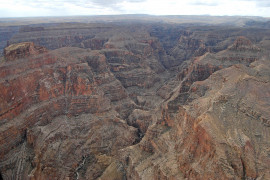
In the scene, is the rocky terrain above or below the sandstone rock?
below

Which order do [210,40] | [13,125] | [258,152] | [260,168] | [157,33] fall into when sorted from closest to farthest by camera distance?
[260,168], [258,152], [13,125], [210,40], [157,33]

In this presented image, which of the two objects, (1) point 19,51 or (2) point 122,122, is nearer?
(1) point 19,51

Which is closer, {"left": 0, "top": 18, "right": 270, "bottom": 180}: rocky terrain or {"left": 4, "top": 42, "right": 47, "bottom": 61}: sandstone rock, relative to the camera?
{"left": 0, "top": 18, "right": 270, "bottom": 180}: rocky terrain

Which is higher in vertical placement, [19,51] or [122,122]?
[19,51]

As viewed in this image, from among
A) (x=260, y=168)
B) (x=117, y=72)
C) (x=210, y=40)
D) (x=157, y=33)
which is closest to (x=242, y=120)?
(x=260, y=168)

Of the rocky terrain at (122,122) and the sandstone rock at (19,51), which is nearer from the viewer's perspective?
the rocky terrain at (122,122)

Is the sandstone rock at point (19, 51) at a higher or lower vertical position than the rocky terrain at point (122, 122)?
higher

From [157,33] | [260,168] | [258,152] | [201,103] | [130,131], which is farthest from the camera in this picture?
[157,33]

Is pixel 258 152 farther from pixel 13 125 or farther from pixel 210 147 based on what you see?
pixel 13 125
